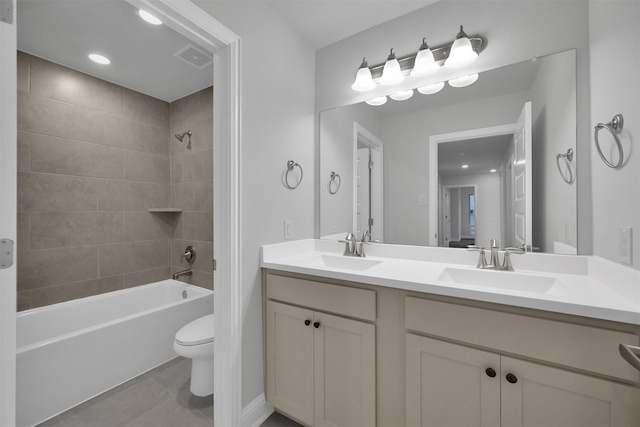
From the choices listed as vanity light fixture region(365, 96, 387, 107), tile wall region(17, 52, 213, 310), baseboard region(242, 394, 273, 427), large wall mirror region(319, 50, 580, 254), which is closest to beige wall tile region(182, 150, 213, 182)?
tile wall region(17, 52, 213, 310)

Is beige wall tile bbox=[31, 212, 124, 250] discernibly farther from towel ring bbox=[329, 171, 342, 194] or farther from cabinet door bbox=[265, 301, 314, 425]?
towel ring bbox=[329, 171, 342, 194]

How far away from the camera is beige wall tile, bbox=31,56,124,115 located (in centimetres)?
206

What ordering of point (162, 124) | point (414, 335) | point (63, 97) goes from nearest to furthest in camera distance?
point (414, 335), point (63, 97), point (162, 124)

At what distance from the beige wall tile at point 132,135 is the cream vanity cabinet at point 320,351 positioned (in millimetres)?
2182

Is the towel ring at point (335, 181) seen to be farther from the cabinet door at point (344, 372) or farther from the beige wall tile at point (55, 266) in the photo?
the beige wall tile at point (55, 266)

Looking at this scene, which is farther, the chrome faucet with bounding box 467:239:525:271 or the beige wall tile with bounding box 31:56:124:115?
the beige wall tile with bounding box 31:56:124:115

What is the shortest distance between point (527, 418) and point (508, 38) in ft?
5.60

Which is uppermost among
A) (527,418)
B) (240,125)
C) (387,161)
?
(240,125)

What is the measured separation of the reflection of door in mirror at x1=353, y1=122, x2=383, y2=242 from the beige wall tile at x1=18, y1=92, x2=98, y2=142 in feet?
7.80

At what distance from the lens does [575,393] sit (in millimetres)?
823

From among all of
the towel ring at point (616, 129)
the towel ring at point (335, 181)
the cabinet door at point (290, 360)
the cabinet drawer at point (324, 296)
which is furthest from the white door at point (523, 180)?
the cabinet door at point (290, 360)

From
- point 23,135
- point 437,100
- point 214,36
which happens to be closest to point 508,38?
point 437,100

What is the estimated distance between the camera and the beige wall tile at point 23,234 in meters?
1.97
